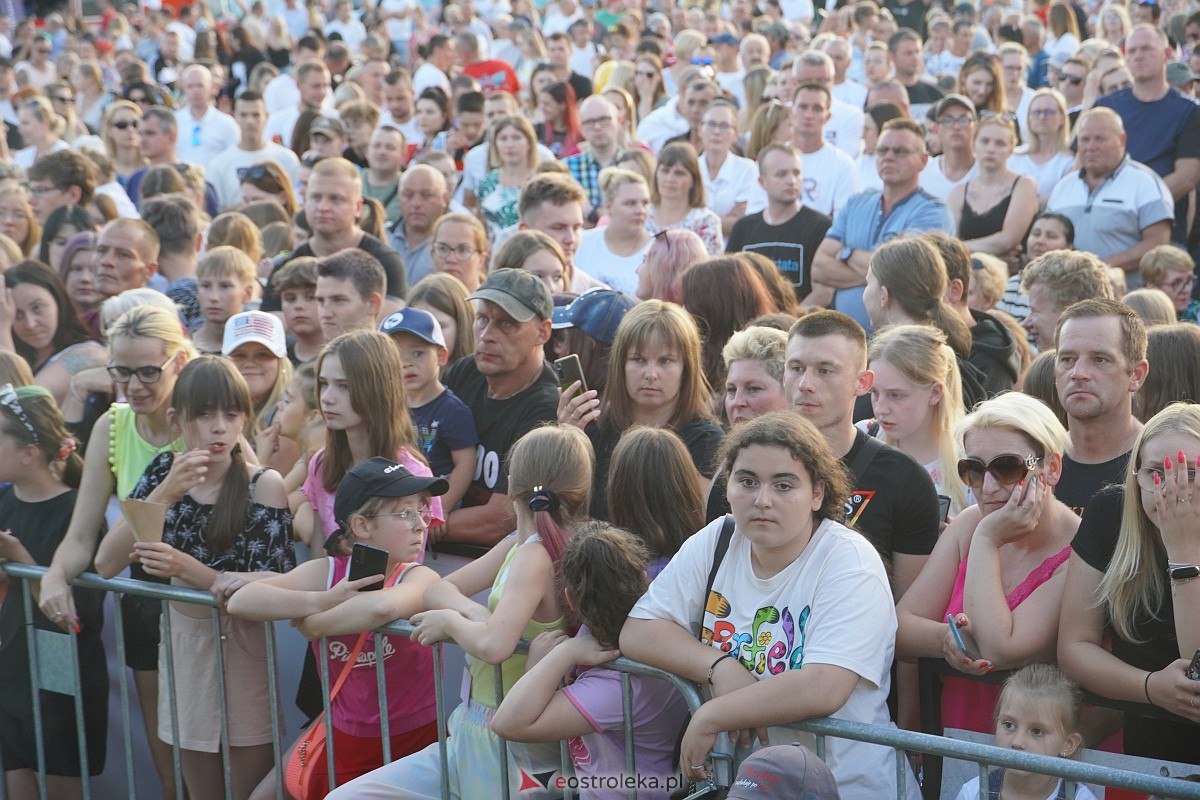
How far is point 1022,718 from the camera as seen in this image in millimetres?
3473

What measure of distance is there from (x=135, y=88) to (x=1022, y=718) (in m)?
12.9

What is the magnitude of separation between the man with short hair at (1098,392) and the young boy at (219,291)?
4187mm

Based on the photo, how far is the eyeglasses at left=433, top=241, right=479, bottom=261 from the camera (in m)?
7.36

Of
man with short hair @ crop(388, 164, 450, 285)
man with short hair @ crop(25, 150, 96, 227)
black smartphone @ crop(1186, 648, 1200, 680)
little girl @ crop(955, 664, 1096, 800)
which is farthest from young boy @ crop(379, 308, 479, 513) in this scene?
man with short hair @ crop(25, 150, 96, 227)

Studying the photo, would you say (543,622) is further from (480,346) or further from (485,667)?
(480,346)

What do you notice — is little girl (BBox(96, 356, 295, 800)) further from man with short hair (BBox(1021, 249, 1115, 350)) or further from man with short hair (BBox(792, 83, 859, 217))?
man with short hair (BBox(792, 83, 859, 217))

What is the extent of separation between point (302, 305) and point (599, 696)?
351cm

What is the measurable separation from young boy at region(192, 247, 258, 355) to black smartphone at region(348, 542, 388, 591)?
9.53 feet

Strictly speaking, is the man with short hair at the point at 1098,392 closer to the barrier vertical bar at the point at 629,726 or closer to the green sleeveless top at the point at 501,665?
the barrier vertical bar at the point at 629,726

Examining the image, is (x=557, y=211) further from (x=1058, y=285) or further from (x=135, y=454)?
(x=135, y=454)

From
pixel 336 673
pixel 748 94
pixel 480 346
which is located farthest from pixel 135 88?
pixel 336 673

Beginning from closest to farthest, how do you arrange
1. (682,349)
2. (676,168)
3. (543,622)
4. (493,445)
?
(543,622) < (682,349) < (493,445) < (676,168)

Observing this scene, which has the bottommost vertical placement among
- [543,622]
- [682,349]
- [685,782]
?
[685,782]

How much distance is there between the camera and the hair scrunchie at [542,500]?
4051 mm
